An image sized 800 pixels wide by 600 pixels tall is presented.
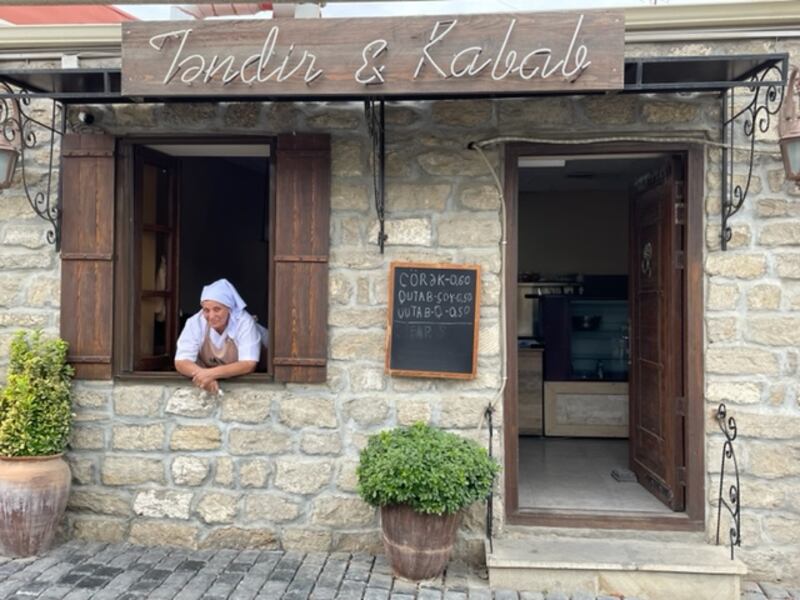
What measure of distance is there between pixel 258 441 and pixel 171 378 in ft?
2.16

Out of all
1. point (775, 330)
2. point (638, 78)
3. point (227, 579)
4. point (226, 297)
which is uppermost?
point (638, 78)

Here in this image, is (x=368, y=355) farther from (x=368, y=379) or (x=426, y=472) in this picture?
(x=426, y=472)

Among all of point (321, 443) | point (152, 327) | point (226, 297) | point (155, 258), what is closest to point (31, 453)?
point (152, 327)

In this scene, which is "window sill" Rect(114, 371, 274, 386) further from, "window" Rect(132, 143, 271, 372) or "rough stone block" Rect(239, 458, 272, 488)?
"rough stone block" Rect(239, 458, 272, 488)

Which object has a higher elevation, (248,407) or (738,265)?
(738,265)

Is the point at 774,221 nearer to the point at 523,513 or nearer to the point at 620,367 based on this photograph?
the point at 523,513

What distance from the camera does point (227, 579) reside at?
3.74 m

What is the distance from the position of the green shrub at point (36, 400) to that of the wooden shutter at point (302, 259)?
1256mm

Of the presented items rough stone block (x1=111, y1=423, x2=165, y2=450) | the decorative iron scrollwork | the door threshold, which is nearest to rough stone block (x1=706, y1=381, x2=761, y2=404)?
the door threshold

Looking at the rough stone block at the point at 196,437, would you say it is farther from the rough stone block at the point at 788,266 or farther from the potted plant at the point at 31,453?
the rough stone block at the point at 788,266

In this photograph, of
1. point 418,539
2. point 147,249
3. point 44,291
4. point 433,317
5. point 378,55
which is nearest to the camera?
point 378,55

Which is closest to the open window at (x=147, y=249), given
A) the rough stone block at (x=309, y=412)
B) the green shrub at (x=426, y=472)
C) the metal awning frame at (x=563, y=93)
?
the rough stone block at (x=309, y=412)

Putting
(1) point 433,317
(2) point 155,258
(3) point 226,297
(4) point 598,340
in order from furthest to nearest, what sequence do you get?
(4) point 598,340 → (2) point 155,258 → (3) point 226,297 → (1) point 433,317

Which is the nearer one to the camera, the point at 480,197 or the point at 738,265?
the point at 738,265
